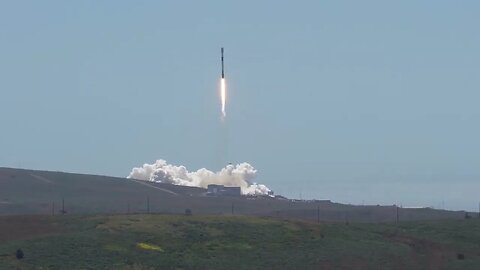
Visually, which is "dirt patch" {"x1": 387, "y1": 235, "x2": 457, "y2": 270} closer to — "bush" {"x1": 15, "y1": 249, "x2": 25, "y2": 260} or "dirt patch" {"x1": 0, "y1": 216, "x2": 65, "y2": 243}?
"dirt patch" {"x1": 0, "y1": 216, "x2": 65, "y2": 243}

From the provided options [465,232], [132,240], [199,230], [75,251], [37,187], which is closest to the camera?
[75,251]

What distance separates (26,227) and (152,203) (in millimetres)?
82000

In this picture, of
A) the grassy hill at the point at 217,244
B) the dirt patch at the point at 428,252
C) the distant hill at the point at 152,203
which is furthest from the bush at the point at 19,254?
the distant hill at the point at 152,203

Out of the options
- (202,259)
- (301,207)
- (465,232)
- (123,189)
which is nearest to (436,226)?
(465,232)

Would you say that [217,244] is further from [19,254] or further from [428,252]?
[428,252]

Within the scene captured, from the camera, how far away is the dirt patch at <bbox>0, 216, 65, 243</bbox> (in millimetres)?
85188

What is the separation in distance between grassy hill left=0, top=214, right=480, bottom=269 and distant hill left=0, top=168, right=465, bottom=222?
49.7 metres

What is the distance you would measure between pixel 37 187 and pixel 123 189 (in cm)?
1423

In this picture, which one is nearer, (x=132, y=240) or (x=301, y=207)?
(x=132, y=240)

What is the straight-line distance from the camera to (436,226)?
104812 mm

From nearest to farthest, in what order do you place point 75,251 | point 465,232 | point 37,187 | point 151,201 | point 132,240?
point 75,251, point 132,240, point 465,232, point 151,201, point 37,187

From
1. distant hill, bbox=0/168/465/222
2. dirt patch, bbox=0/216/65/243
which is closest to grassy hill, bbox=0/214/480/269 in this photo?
dirt patch, bbox=0/216/65/243

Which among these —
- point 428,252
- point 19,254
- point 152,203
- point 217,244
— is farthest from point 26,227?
point 152,203

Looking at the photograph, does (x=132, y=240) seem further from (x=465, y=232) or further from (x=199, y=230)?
(x=465, y=232)
